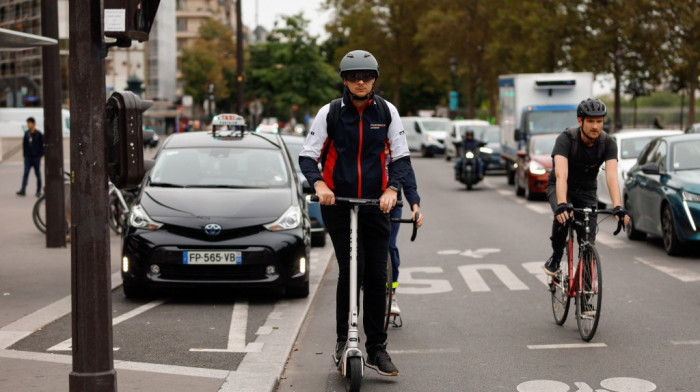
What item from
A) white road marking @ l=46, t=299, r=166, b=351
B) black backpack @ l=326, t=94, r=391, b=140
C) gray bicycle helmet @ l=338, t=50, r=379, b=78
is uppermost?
gray bicycle helmet @ l=338, t=50, r=379, b=78

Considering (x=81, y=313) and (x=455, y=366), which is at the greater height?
(x=81, y=313)

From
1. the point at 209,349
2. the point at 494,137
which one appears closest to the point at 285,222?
the point at 209,349

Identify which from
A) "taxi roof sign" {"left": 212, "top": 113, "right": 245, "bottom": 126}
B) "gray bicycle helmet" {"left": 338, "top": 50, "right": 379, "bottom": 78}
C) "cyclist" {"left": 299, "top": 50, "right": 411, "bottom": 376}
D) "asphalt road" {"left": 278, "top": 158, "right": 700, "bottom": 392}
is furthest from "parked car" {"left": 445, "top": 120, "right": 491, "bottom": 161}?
"gray bicycle helmet" {"left": 338, "top": 50, "right": 379, "bottom": 78}

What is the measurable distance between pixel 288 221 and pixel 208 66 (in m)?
97.0

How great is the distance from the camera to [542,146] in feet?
83.0

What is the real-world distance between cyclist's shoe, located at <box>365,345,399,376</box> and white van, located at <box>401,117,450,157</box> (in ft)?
149

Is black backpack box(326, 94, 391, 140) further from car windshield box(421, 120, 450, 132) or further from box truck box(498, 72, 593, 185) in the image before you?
car windshield box(421, 120, 450, 132)

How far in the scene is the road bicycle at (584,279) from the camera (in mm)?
7984

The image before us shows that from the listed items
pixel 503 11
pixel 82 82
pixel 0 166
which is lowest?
pixel 0 166

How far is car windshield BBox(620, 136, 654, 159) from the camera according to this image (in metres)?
20.7

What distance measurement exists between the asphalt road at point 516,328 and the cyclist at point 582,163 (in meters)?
0.91

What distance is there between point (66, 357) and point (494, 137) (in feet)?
104

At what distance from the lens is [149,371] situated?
6.90 meters

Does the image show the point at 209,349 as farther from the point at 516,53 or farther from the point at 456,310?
the point at 516,53
